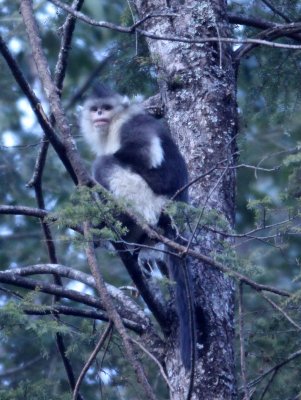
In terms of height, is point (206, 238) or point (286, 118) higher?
point (286, 118)

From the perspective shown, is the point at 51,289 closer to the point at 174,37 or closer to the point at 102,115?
the point at 174,37

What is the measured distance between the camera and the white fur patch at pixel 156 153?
4816 mm

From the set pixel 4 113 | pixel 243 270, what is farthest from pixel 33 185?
pixel 4 113

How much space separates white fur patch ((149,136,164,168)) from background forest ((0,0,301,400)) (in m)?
0.40

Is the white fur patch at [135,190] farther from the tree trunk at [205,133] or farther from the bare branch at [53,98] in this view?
the bare branch at [53,98]

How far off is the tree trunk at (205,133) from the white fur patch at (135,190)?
1.18ft

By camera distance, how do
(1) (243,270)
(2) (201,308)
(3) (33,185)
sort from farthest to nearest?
(3) (33,185)
(2) (201,308)
(1) (243,270)

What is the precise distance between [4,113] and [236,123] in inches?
206

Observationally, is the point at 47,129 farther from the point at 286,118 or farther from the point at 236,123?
the point at 286,118

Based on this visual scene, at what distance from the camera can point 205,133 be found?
4586 mm

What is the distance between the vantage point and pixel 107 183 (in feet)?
16.3

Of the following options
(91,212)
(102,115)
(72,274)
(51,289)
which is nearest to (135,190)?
(102,115)

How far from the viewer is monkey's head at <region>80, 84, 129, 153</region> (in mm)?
5410

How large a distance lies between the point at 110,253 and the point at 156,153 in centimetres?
130
